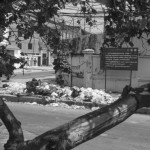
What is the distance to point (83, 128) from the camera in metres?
1.62

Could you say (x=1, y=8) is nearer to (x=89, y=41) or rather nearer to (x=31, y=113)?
(x=31, y=113)

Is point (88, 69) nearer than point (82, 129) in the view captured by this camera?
No

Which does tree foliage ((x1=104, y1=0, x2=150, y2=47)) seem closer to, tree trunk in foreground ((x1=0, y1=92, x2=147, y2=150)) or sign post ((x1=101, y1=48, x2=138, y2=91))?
tree trunk in foreground ((x1=0, y1=92, x2=147, y2=150))

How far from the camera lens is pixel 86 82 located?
16.6 meters

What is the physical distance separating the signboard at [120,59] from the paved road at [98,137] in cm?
418

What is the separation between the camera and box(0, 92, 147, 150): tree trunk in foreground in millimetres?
1573

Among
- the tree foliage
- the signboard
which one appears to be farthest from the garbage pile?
the tree foliage

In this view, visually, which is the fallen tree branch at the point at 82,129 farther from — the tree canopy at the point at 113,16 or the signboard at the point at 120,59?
the signboard at the point at 120,59

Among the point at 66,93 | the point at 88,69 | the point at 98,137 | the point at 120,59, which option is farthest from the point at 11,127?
the point at 88,69

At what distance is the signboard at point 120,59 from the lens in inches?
599

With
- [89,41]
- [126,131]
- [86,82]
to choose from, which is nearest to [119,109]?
[126,131]

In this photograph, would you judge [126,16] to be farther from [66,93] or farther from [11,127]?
[66,93]

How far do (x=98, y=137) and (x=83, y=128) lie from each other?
6.01 metres

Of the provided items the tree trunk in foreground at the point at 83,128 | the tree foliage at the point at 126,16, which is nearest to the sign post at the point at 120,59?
the tree foliage at the point at 126,16
